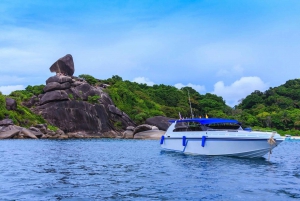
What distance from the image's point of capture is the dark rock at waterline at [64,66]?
313ft

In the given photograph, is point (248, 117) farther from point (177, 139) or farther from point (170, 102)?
point (177, 139)

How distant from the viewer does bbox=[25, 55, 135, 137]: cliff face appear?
86.5 meters

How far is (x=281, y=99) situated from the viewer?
453 ft

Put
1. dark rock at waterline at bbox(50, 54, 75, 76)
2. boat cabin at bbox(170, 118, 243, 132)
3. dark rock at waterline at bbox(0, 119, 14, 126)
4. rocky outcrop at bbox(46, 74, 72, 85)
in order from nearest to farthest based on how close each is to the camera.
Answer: boat cabin at bbox(170, 118, 243, 132)
dark rock at waterline at bbox(0, 119, 14, 126)
rocky outcrop at bbox(46, 74, 72, 85)
dark rock at waterline at bbox(50, 54, 75, 76)

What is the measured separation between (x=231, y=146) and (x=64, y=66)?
246 feet

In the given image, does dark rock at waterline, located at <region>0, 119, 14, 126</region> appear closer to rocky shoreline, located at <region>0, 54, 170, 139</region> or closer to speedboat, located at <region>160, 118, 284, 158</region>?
rocky shoreline, located at <region>0, 54, 170, 139</region>

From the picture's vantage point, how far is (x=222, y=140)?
→ 29.4 metres

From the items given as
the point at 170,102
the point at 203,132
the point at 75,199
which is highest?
the point at 170,102

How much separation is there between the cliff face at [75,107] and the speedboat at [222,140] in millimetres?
54637

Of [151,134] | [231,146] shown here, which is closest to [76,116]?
[151,134]

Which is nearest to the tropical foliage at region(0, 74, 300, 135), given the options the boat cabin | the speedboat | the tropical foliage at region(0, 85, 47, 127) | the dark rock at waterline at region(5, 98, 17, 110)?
the tropical foliage at region(0, 85, 47, 127)

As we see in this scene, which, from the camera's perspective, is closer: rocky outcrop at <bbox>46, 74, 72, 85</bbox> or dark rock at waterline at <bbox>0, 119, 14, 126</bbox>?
dark rock at waterline at <bbox>0, 119, 14, 126</bbox>

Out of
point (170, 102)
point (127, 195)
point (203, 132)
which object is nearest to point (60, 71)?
point (170, 102)

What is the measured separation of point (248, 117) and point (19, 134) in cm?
7687
